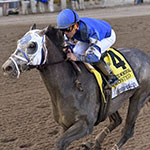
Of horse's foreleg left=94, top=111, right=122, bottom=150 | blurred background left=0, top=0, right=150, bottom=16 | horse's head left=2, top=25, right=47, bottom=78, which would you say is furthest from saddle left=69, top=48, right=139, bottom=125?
blurred background left=0, top=0, right=150, bottom=16

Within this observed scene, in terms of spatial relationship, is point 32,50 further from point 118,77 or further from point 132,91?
point 132,91

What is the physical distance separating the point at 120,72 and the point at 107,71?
0.27m

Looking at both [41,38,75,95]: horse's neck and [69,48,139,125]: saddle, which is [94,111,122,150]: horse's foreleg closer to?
[69,48,139,125]: saddle

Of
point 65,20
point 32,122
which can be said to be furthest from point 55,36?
point 32,122

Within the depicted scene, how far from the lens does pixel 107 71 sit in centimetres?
426

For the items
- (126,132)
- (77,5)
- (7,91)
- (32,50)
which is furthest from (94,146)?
(77,5)

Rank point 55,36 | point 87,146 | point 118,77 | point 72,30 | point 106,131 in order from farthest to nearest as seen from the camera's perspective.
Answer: point 106,131 → point 87,146 → point 118,77 → point 72,30 → point 55,36

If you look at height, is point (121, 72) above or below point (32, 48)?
below

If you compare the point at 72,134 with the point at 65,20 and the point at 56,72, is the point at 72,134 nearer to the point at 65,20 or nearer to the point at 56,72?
the point at 56,72

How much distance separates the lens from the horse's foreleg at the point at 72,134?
3.79 meters

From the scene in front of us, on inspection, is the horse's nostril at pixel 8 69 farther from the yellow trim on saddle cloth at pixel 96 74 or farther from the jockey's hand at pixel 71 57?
the yellow trim on saddle cloth at pixel 96 74

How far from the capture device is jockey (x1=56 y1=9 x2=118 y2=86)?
3.87 meters

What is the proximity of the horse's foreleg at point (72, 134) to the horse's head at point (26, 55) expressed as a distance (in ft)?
2.74

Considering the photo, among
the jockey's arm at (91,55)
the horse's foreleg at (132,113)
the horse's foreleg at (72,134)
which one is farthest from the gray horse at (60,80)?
the horse's foreleg at (132,113)
